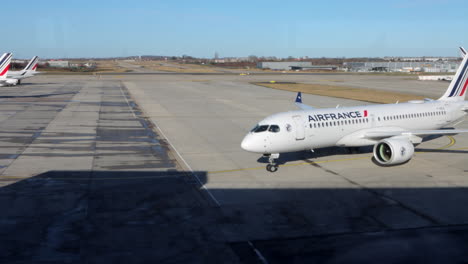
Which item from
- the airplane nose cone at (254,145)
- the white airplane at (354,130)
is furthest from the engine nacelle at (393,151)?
the airplane nose cone at (254,145)

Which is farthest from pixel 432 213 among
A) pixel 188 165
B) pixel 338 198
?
pixel 188 165

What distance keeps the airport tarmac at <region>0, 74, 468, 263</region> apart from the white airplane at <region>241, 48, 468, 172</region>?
1.25 metres

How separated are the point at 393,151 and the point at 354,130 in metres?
3.16

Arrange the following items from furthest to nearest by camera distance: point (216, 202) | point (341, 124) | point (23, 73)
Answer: point (23, 73) < point (341, 124) < point (216, 202)

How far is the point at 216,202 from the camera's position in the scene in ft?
63.6

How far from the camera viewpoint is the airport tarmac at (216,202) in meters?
14.5

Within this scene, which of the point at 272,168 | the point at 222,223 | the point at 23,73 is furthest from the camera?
the point at 23,73

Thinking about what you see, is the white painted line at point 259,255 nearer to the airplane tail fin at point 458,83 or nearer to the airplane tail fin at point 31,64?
the airplane tail fin at point 458,83

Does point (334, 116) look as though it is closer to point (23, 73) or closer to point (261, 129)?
point (261, 129)

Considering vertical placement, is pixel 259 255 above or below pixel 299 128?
below

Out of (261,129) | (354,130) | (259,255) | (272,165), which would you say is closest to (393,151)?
(354,130)

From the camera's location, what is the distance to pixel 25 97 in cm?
6681

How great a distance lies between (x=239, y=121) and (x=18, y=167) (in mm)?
23532

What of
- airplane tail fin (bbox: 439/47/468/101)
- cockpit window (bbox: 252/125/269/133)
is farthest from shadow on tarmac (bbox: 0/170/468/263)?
airplane tail fin (bbox: 439/47/468/101)
